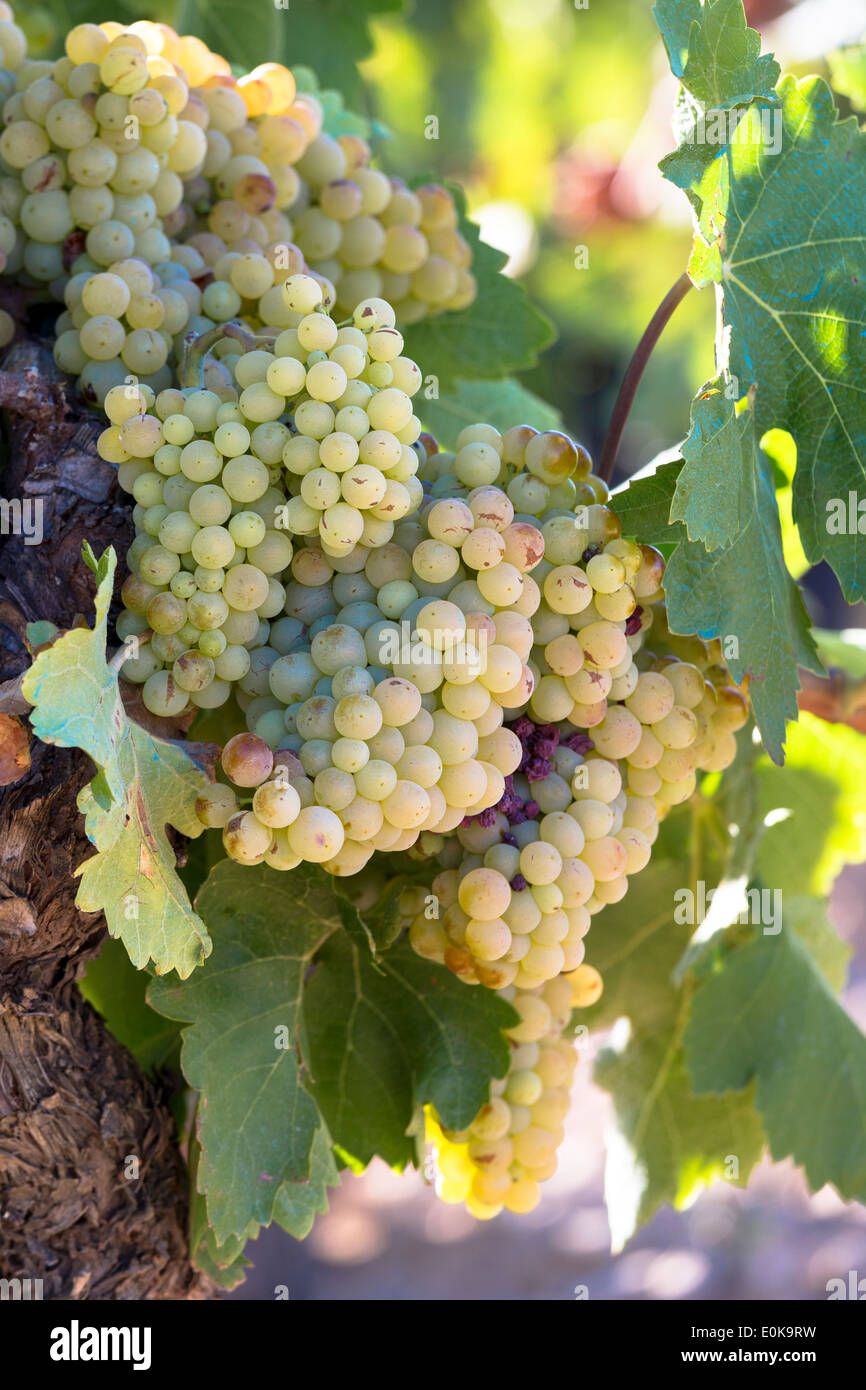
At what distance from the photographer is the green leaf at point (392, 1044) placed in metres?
0.69

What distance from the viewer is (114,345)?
634mm

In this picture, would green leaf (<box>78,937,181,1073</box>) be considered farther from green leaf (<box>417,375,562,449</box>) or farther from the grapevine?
green leaf (<box>417,375,562,449</box>)

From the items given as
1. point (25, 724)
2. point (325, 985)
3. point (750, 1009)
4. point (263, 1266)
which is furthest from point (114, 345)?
point (263, 1266)

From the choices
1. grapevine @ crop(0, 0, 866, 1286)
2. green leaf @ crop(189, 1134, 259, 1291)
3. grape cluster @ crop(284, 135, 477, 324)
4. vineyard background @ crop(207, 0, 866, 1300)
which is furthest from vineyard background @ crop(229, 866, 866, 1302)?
grape cluster @ crop(284, 135, 477, 324)

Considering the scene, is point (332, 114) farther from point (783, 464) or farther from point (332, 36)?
point (783, 464)

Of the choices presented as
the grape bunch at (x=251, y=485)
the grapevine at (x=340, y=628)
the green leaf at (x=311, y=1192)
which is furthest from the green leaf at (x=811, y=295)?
the green leaf at (x=311, y=1192)

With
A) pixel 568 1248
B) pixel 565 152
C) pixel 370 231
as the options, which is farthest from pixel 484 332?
pixel 565 152

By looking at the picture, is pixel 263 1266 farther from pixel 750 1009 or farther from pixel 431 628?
pixel 431 628

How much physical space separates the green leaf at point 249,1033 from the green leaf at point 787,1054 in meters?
0.34

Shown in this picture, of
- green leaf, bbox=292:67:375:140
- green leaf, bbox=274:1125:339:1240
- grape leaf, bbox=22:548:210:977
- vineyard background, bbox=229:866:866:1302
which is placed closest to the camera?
grape leaf, bbox=22:548:210:977

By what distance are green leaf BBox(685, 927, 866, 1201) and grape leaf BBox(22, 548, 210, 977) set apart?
461 millimetres

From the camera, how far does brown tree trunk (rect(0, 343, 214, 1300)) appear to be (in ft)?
1.91

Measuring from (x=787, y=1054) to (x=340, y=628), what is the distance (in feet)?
1.84

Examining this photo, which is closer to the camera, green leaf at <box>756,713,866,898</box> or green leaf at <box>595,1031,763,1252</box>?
green leaf at <box>595,1031,763,1252</box>
